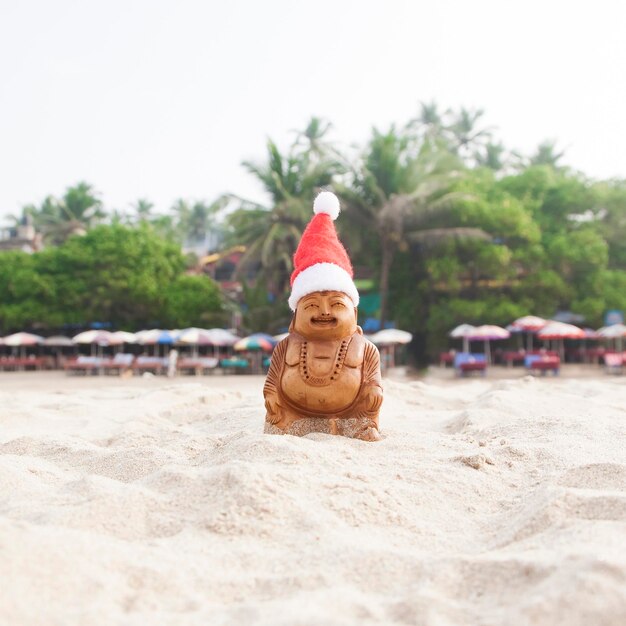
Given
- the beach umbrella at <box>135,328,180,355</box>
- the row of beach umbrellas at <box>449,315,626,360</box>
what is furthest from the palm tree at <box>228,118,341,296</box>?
the row of beach umbrellas at <box>449,315,626,360</box>

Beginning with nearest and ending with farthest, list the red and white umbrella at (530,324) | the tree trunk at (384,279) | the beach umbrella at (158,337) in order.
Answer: the red and white umbrella at (530,324), the beach umbrella at (158,337), the tree trunk at (384,279)

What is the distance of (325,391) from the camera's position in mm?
4793

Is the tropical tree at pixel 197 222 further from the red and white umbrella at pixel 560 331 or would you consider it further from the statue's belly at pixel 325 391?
the statue's belly at pixel 325 391

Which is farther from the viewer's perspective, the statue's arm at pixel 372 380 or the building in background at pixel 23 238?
the building in background at pixel 23 238

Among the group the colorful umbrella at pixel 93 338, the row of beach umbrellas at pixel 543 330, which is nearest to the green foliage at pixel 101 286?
the colorful umbrella at pixel 93 338

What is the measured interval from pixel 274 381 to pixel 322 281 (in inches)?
33.2

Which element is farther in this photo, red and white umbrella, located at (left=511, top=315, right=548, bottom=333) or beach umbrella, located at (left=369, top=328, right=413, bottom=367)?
red and white umbrella, located at (left=511, top=315, right=548, bottom=333)

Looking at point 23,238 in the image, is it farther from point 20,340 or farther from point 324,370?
point 324,370

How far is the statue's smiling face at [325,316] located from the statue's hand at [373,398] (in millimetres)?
453

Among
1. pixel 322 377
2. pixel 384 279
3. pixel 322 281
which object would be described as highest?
pixel 384 279

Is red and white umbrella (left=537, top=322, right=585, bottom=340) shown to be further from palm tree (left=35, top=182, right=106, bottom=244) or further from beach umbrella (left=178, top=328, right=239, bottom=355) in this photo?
palm tree (left=35, top=182, right=106, bottom=244)

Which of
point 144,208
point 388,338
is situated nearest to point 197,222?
point 144,208

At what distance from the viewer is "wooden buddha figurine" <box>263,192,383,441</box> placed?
482cm

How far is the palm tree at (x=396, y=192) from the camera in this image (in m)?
23.0
